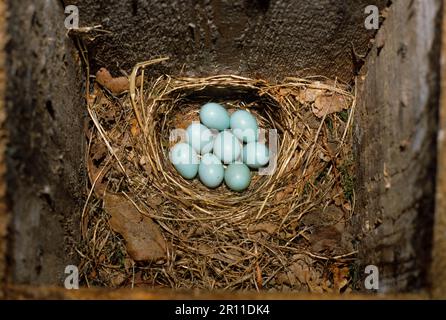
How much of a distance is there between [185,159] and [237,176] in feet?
0.62

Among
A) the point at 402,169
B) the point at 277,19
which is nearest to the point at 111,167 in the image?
the point at 277,19

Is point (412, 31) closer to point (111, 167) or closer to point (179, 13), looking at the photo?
point (179, 13)

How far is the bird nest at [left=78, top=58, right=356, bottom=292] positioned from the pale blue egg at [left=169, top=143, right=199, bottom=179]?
3 cm

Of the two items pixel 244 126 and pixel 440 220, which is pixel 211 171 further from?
pixel 440 220

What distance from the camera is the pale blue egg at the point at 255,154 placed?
5.97 feet

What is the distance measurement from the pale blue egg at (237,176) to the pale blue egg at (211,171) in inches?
1.0

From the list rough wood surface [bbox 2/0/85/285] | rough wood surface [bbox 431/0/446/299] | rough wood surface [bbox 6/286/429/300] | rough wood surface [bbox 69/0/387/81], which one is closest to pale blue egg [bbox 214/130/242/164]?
rough wood surface [bbox 69/0/387/81]

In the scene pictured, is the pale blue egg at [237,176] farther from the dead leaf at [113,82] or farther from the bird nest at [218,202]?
the dead leaf at [113,82]

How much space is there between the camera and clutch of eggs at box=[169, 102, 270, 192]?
71.5 inches

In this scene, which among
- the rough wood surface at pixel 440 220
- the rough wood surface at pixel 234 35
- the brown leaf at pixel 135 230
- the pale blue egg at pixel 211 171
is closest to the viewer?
the rough wood surface at pixel 440 220

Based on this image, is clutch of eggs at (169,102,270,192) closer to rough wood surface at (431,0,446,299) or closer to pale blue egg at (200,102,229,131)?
pale blue egg at (200,102,229,131)

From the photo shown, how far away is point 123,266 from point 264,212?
1.65 feet

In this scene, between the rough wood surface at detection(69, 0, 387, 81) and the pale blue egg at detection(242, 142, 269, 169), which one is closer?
the rough wood surface at detection(69, 0, 387, 81)

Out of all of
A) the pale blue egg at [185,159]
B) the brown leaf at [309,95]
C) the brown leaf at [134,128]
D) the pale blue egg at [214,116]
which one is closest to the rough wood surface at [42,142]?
the brown leaf at [134,128]
